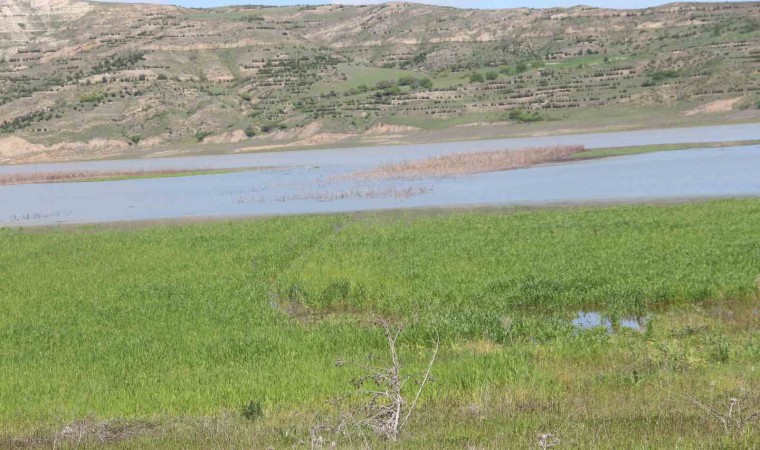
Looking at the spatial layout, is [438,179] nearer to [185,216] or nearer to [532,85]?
[185,216]

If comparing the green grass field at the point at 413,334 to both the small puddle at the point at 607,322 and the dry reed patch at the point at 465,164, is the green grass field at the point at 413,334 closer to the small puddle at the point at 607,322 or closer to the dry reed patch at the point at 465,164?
the small puddle at the point at 607,322

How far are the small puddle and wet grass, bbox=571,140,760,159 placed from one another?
54.4m

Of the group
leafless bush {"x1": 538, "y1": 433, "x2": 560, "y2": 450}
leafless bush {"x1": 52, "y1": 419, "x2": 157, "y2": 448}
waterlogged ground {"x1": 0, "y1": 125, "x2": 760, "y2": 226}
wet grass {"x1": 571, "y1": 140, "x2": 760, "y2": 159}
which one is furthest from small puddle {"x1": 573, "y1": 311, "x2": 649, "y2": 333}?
wet grass {"x1": 571, "y1": 140, "x2": 760, "y2": 159}

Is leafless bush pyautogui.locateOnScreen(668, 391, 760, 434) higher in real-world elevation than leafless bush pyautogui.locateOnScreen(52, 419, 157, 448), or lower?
higher

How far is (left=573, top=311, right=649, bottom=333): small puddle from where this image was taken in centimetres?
1838

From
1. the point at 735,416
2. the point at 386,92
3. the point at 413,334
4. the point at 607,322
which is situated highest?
the point at 735,416

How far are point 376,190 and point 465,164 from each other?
1603cm

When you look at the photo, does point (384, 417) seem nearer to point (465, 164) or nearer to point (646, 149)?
point (465, 164)

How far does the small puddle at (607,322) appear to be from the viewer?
18375mm

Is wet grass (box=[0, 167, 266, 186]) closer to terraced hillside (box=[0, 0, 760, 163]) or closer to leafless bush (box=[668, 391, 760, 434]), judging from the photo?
terraced hillside (box=[0, 0, 760, 163])

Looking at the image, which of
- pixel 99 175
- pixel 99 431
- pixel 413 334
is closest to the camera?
pixel 99 431

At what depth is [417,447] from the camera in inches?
406

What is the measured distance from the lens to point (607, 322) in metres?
19.1

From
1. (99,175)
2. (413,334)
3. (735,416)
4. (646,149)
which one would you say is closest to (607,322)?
(413,334)
